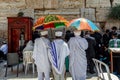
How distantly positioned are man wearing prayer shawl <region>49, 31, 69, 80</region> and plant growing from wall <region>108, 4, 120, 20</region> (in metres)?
8.45

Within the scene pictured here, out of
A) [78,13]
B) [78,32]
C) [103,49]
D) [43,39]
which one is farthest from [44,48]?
[78,13]

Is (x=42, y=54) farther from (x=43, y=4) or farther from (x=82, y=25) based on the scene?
(x=43, y=4)

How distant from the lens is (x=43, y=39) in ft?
27.7

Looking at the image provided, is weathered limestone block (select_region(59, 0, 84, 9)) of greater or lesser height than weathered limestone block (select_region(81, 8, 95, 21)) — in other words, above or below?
above

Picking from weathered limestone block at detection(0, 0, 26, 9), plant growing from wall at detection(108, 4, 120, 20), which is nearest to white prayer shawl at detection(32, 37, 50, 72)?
plant growing from wall at detection(108, 4, 120, 20)

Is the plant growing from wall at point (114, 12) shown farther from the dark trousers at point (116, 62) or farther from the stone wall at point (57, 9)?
the dark trousers at point (116, 62)

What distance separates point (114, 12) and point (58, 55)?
871 cm

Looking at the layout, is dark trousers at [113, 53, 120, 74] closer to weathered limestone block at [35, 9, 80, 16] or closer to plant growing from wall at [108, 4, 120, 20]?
plant growing from wall at [108, 4, 120, 20]

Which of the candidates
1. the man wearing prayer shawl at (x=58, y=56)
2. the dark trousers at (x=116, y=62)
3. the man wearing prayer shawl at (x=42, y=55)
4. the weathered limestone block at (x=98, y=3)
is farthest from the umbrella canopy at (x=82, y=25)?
the weathered limestone block at (x=98, y=3)

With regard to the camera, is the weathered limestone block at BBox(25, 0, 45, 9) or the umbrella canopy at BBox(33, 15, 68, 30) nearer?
the umbrella canopy at BBox(33, 15, 68, 30)

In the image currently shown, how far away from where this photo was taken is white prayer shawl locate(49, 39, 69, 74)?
8.22m

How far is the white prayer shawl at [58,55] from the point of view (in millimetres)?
8219

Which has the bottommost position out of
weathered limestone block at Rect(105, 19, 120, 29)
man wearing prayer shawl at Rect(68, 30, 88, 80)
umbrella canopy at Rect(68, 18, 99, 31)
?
man wearing prayer shawl at Rect(68, 30, 88, 80)

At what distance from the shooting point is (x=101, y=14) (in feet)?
55.7
